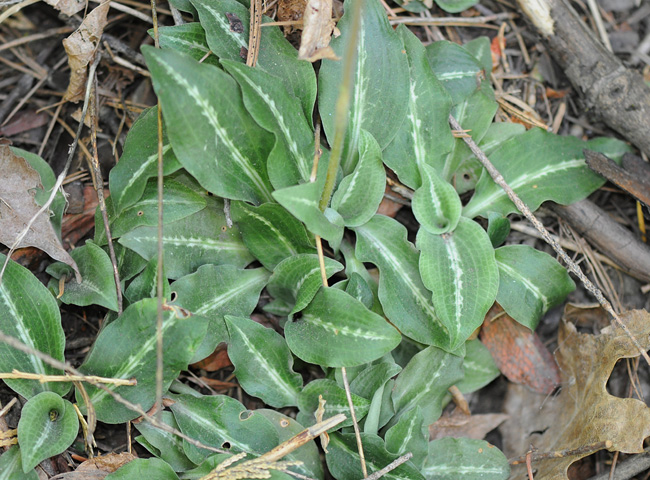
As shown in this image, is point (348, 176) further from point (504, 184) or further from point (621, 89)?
point (621, 89)

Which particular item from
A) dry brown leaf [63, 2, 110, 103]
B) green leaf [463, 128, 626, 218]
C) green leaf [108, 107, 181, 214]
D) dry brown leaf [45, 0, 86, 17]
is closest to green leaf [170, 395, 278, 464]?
green leaf [108, 107, 181, 214]

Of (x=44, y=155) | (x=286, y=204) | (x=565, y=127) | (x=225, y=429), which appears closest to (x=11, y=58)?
(x=44, y=155)

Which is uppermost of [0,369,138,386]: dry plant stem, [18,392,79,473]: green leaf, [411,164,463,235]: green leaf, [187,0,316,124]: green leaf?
[187,0,316,124]: green leaf

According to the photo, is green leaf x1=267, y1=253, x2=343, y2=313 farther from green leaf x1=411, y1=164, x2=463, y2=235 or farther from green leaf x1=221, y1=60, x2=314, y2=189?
green leaf x1=411, y1=164, x2=463, y2=235

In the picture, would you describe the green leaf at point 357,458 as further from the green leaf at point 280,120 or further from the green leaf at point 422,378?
the green leaf at point 280,120

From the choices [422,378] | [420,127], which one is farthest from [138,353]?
[420,127]

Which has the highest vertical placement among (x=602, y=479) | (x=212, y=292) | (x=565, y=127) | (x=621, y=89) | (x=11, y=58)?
(x=11, y=58)

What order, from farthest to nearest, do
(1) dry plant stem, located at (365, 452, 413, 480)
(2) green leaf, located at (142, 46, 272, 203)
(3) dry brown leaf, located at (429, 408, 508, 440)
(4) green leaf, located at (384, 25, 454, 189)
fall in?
(3) dry brown leaf, located at (429, 408, 508, 440)
(4) green leaf, located at (384, 25, 454, 189)
(1) dry plant stem, located at (365, 452, 413, 480)
(2) green leaf, located at (142, 46, 272, 203)
